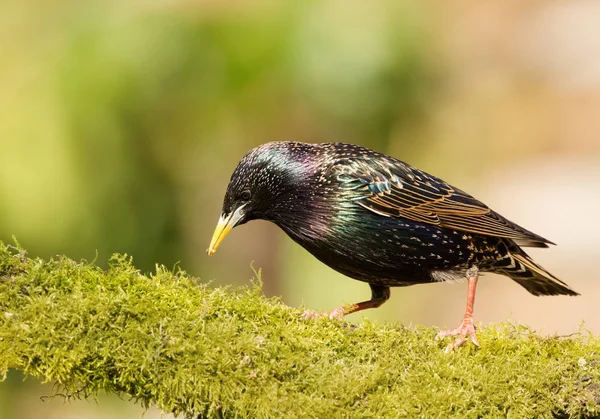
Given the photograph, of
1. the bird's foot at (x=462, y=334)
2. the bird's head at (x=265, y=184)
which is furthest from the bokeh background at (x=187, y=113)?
the bird's foot at (x=462, y=334)

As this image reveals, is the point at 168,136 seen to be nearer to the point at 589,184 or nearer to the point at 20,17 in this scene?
the point at 20,17

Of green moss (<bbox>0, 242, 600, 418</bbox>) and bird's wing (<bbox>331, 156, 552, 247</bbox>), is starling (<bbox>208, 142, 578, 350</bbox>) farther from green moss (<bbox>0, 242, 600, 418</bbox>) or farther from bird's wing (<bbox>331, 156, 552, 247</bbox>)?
green moss (<bbox>0, 242, 600, 418</bbox>)

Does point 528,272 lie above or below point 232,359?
above

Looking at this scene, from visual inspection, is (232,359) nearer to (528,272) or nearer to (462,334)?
(462,334)

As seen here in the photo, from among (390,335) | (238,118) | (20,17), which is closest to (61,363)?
(390,335)

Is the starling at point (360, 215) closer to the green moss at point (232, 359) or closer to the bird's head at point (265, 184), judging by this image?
the bird's head at point (265, 184)

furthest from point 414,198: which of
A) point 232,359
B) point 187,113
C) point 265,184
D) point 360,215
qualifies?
point 187,113

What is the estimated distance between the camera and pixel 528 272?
16.5 ft

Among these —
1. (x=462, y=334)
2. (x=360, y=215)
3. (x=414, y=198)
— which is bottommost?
(x=462, y=334)

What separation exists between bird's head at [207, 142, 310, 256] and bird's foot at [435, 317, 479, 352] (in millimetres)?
1066

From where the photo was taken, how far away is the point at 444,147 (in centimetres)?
1064

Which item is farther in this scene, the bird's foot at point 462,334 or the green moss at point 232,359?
the bird's foot at point 462,334

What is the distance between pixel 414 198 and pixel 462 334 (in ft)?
3.09

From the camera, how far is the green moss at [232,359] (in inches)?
121
